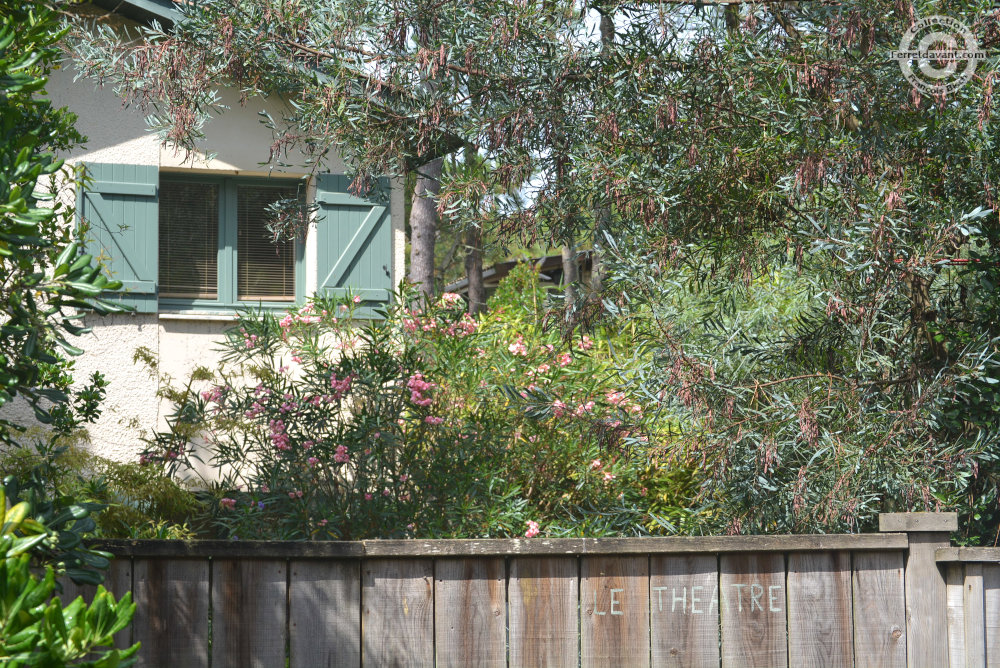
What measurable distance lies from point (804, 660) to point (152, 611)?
2.33 m

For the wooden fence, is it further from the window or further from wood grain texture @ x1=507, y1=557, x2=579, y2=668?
the window

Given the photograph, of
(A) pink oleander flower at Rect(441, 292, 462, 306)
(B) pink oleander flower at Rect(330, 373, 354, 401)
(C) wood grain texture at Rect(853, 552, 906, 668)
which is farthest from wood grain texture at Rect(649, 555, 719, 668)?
(A) pink oleander flower at Rect(441, 292, 462, 306)

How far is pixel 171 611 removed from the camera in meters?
3.39

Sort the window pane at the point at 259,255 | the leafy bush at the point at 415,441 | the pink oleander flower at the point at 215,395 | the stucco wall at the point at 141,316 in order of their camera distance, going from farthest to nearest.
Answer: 1. the window pane at the point at 259,255
2. the stucco wall at the point at 141,316
3. the pink oleander flower at the point at 215,395
4. the leafy bush at the point at 415,441

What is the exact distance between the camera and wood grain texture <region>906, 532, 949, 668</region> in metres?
3.59

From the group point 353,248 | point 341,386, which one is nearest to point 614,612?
point 341,386

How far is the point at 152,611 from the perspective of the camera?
11.1 ft

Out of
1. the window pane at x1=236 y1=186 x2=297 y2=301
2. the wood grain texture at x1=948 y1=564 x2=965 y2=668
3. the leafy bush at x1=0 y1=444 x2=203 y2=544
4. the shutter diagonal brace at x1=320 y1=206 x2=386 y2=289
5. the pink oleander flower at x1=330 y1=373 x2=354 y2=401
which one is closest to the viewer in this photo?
the wood grain texture at x1=948 y1=564 x2=965 y2=668

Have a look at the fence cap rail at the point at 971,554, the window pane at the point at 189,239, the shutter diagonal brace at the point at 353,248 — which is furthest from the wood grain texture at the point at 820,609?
the window pane at the point at 189,239

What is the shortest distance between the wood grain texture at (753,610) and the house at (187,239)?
585cm

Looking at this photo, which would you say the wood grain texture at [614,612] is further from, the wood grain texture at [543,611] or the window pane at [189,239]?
the window pane at [189,239]

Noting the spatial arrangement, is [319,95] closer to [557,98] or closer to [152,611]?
[557,98]

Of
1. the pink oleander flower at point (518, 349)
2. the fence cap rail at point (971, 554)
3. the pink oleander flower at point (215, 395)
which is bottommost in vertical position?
the fence cap rail at point (971, 554)

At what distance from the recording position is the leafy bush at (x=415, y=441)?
6.69 metres
